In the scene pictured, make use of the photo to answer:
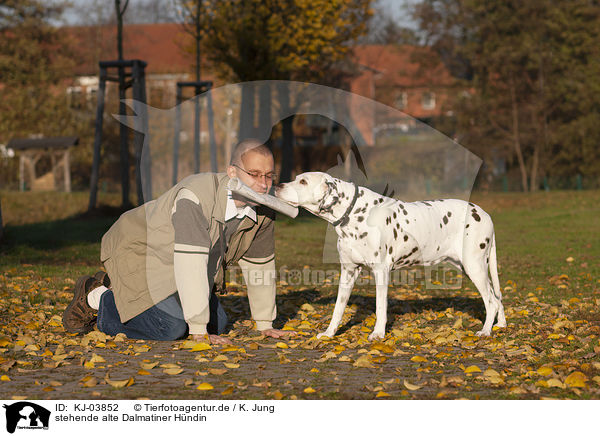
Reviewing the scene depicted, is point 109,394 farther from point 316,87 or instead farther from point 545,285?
point 316,87

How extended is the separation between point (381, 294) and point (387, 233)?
0.64m

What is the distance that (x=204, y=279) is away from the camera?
7.35 m

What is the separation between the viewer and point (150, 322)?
7.84 metres

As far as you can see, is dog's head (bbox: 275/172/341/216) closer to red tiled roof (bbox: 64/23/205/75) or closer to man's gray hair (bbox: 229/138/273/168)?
man's gray hair (bbox: 229/138/273/168)

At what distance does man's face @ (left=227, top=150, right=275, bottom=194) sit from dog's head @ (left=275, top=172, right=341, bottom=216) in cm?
15

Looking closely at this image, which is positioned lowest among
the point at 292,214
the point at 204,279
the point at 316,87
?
the point at 204,279


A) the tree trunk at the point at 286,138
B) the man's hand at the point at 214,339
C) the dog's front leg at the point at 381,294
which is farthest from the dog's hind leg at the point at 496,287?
the tree trunk at the point at 286,138

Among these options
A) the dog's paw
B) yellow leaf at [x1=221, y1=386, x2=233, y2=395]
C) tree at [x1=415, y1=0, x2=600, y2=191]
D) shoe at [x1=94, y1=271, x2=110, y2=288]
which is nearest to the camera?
yellow leaf at [x1=221, y1=386, x2=233, y2=395]

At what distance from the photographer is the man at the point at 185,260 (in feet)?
24.0

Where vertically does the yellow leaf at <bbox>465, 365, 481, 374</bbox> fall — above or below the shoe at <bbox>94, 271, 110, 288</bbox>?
below

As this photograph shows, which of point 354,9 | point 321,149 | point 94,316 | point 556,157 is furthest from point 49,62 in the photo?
point 94,316

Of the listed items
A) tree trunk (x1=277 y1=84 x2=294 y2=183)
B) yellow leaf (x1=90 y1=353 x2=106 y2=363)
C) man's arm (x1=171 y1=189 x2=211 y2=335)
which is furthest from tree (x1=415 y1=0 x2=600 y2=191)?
yellow leaf (x1=90 y1=353 x2=106 y2=363)

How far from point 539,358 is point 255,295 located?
3037mm
